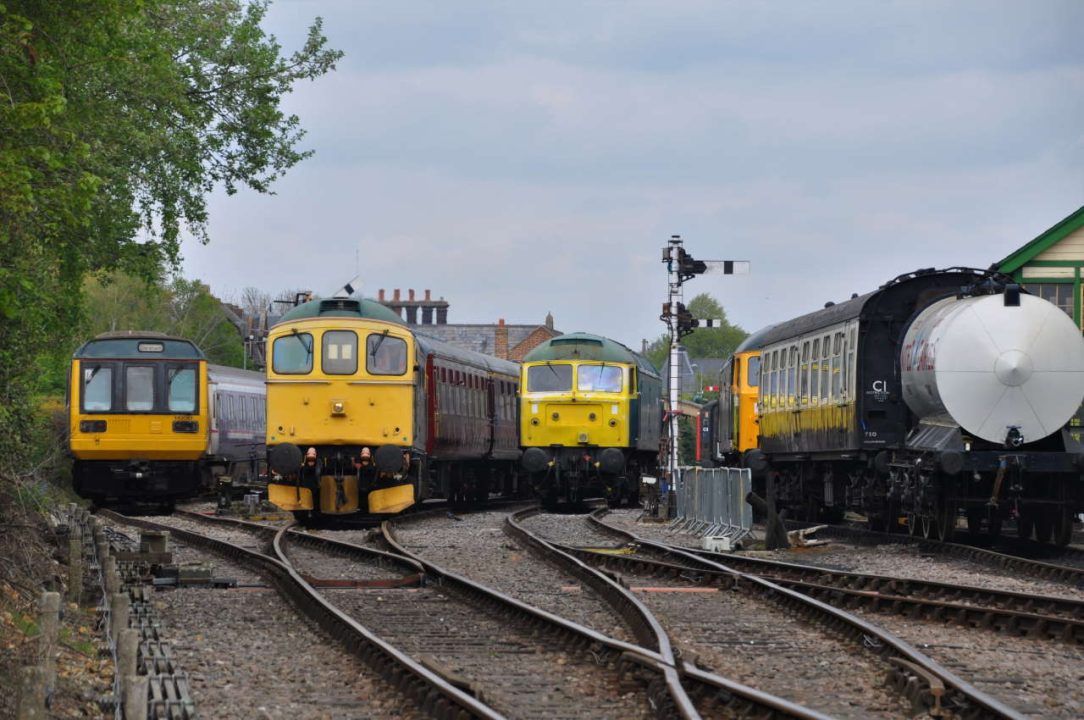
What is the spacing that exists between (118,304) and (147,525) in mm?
57511

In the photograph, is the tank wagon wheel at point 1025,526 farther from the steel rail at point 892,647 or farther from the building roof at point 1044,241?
the building roof at point 1044,241

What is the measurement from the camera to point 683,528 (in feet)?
90.7

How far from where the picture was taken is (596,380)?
3419 centimetres

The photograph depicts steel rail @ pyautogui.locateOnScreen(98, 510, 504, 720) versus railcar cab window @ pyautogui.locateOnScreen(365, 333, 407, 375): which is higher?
railcar cab window @ pyautogui.locateOnScreen(365, 333, 407, 375)

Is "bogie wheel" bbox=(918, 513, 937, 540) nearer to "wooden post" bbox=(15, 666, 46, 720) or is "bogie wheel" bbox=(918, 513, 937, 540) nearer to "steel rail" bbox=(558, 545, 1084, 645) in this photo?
"steel rail" bbox=(558, 545, 1084, 645)

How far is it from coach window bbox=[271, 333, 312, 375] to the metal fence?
6.40 metres

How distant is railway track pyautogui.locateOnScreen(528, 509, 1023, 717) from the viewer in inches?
351

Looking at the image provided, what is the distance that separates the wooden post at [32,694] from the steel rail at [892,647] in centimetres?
451

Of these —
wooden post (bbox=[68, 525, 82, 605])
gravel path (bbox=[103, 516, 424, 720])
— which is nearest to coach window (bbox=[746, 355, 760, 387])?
gravel path (bbox=[103, 516, 424, 720])

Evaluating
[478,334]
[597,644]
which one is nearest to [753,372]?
[597,644]

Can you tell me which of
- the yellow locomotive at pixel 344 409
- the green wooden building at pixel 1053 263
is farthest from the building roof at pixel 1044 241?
the yellow locomotive at pixel 344 409

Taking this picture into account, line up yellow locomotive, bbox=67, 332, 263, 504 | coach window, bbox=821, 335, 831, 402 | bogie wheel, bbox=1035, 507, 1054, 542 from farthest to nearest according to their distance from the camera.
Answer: yellow locomotive, bbox=67, 332, 263, 504, coach window, bbox=821, 335, 831, 402, bogie wheel, bbox=1035, 507, 1054, 542

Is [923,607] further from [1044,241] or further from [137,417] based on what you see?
[137,417]

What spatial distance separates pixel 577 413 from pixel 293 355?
8964mm
